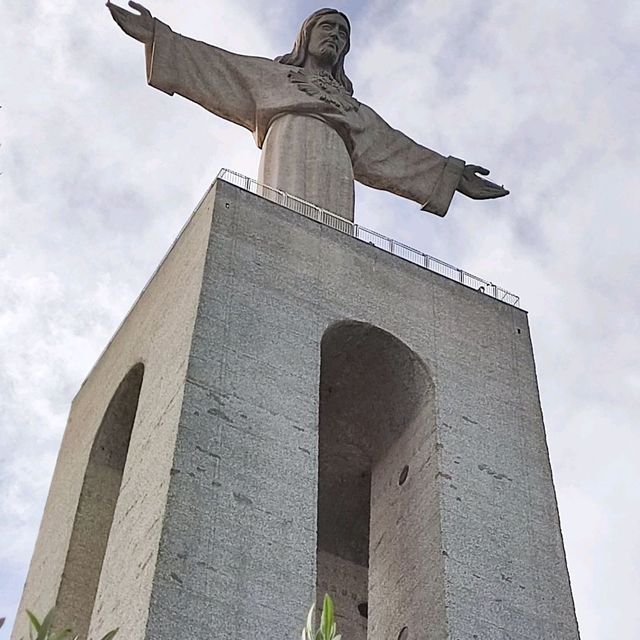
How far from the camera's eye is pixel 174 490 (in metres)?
8.03

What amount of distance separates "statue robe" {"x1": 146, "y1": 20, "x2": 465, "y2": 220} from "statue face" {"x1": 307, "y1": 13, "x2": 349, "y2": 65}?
364mm

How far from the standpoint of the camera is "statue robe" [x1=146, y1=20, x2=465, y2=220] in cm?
1297

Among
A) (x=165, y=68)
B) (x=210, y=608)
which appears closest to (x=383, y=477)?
(x=210, y=608)

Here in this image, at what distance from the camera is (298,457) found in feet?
29.1

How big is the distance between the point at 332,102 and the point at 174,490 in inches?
278

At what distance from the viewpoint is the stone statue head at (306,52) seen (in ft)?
→ 47.1

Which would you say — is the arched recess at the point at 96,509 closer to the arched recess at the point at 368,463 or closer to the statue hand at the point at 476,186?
the arched recess at the point at 368,463

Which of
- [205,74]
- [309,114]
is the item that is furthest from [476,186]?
[205,74]

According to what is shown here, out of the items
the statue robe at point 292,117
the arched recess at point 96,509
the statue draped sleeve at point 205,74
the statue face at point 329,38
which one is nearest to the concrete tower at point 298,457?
the arched recess at point 96,509

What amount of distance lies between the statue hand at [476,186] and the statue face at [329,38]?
2.33 metres

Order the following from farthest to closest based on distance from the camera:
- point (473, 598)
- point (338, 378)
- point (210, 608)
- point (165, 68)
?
point (165, 68) < point (338, 378) < point (473, 598) < point (210, 608)

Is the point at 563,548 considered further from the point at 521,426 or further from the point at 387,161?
the point at 387,161

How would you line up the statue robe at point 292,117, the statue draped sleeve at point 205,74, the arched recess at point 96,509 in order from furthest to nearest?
the statue draped sleeve at point 205,74 < the statue robe at point 292,117 < the arched recess at point 96,509

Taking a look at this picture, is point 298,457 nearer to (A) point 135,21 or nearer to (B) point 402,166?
(B) point 402,166
